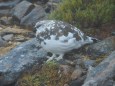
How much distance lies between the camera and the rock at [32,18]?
31.5 feet

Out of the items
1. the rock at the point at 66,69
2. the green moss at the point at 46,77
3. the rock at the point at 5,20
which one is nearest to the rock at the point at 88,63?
the rock at the point at 66,69

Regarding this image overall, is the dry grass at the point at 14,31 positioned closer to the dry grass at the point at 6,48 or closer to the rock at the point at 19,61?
the dry grass at the point at 6,48

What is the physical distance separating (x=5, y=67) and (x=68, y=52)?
1.03 metres

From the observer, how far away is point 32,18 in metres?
9.62

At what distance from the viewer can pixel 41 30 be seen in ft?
20.4

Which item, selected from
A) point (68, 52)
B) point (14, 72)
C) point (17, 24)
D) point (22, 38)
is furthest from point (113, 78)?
point (17, 24)

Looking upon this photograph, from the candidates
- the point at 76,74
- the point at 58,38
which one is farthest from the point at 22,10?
the point at 76,74

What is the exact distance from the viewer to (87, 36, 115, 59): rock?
21.1ft

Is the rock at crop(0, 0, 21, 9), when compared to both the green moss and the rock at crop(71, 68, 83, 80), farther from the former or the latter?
the rock at crop(71, 68, 83, 80)

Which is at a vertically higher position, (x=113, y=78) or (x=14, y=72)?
(x=113, y=78)

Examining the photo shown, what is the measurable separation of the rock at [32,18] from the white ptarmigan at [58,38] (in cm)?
327

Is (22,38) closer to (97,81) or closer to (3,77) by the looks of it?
(3,77)

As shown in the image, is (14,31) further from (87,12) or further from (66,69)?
(66,69)

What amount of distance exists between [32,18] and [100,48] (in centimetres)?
345
